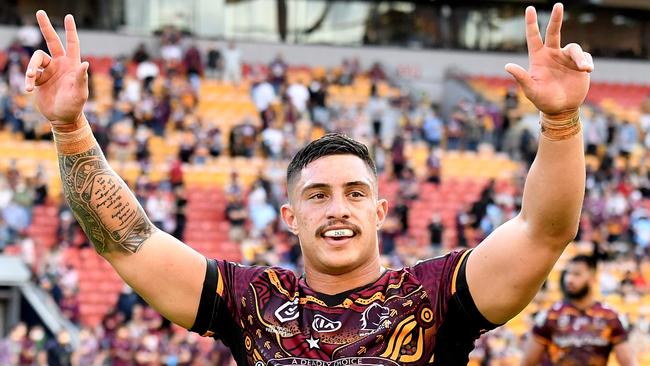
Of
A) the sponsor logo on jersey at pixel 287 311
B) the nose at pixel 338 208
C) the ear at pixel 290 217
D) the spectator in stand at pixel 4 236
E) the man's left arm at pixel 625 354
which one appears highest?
the nose at pixel 338 208

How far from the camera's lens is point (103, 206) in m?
4.84

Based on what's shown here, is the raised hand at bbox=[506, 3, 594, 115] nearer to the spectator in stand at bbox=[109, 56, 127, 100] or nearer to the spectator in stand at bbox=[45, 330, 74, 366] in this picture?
the spectator in stand at bbox=[45, 330, 74, 366]

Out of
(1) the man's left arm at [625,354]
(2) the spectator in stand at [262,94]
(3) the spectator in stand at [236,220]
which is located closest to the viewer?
(1) the man's left arm at [625,354]

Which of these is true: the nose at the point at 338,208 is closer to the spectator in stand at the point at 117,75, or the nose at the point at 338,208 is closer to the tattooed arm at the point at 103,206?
the tattooed arm at the point at 103,206

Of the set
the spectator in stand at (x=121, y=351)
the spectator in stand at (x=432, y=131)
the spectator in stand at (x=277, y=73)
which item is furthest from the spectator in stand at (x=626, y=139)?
the spectator in stand at (x=121, y=351)

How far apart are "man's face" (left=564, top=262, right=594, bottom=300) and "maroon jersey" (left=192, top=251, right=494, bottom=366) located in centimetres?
431

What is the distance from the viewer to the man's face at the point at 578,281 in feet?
28.9

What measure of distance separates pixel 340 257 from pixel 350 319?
0.21 meters

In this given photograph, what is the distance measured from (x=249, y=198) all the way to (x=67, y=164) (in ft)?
58.2

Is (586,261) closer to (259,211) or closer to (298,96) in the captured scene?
(259,211)

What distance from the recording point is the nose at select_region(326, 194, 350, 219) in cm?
460

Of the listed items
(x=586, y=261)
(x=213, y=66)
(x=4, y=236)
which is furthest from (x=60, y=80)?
(x=213, y=66)

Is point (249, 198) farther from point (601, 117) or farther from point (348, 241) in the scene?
point (348, 241)

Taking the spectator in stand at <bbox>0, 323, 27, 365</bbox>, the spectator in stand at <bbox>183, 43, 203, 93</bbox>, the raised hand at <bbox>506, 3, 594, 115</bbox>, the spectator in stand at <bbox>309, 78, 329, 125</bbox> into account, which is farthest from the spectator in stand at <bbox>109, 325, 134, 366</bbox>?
the raised hand at <bbox>506, 3, 594, 115</bbox>
